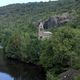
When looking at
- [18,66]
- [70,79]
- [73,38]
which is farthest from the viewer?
[18,66]

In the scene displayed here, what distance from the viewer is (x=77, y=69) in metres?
49.5

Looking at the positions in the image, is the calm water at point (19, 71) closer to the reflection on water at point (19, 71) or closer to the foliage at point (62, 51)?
the reflection on water at point (19, 71)

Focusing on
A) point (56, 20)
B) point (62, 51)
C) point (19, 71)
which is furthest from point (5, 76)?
point (56, 20)

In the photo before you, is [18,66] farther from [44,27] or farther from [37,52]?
[44,27]

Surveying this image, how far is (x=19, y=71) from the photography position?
69.9 m

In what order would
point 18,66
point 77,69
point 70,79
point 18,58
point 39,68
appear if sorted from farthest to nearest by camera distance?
point 18,58, point 18,66, point 39,68, point 77,69, point 70,79

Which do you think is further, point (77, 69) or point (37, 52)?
point (37, 52)

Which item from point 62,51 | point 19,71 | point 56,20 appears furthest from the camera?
point 56,20

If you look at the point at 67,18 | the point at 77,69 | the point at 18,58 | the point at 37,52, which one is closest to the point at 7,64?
the point at 18,58

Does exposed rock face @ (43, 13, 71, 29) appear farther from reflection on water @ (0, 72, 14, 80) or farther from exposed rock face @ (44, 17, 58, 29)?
reflection on water @ (0, 72, 14, 80)

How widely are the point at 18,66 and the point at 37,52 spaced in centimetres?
668

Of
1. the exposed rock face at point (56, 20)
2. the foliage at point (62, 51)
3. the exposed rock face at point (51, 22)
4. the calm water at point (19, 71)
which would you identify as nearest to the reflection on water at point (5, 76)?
the calm water at point (19, 71)

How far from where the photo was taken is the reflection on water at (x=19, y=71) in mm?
62897

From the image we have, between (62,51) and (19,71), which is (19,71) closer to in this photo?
(19,71)
